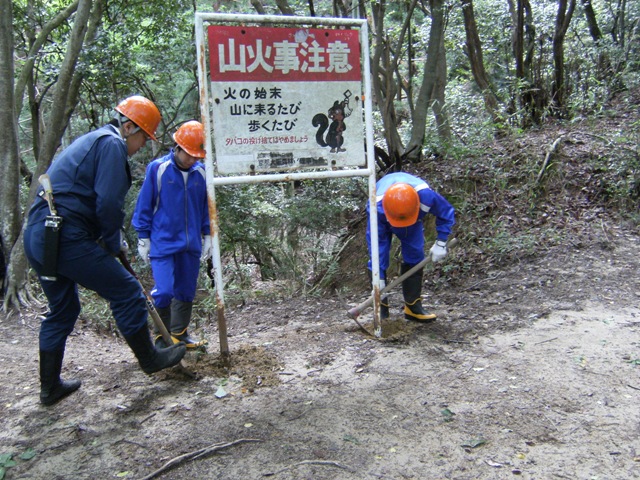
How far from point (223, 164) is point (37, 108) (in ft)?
23.1

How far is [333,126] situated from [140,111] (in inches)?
55.0

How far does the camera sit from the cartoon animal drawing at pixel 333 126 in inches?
158

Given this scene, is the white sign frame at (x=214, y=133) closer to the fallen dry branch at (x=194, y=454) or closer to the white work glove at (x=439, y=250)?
the white work glove at (x=439, y=250)

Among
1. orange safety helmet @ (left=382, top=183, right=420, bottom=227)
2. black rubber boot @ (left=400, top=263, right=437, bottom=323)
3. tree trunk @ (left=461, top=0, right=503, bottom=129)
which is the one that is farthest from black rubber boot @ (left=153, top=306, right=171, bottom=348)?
tree trunk @ (left=461, top=0, right=503, bottom=129)

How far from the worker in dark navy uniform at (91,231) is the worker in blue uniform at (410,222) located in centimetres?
209

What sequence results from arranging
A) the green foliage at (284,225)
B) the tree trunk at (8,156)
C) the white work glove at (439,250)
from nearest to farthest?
the white work glove at (439,250)
the tree trunk at (8,156)
the green foliage at (284,225)

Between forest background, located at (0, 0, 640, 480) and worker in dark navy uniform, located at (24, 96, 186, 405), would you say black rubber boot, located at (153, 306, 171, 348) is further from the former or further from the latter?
worker in dark navy uniform, located at (24, 96, 186, 405)

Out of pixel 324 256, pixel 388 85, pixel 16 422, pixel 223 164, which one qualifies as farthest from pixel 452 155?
pixel 16 422

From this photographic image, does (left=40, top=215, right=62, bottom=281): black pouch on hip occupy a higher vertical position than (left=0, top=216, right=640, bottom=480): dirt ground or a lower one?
higher

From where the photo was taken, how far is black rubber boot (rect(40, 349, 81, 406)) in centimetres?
346

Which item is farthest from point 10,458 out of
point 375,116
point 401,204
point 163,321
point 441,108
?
point 375,116

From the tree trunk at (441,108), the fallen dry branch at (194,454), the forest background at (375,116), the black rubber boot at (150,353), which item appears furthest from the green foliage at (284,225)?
the fallen dry branch at (194,454)

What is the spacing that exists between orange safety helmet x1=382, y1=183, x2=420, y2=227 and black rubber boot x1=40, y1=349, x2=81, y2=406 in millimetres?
2709

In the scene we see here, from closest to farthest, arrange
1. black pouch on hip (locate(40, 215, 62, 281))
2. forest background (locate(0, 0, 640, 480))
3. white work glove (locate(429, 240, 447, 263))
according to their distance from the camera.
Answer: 1. forest background (locate(0, 0, 640, 480))
2. black pouch on hip (locate(40, 215, 62, 281))
3. white work glove (locate(429, 240, 447, 263))
